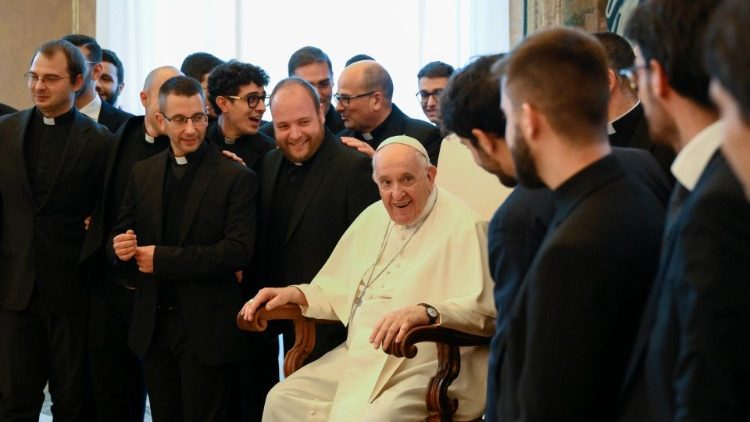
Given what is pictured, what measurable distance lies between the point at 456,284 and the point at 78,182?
6.73 feet

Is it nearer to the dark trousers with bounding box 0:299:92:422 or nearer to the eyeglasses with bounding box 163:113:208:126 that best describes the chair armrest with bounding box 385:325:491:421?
the eyeglasses with bounding box 163:113:208:126

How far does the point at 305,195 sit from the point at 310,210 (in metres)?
0.08

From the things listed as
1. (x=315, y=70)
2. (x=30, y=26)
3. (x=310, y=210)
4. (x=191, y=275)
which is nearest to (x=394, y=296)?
(x=310, y=210)

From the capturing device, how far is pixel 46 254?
5.10 metres

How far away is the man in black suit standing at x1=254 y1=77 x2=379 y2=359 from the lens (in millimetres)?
4848

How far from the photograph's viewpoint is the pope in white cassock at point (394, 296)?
13.0ft

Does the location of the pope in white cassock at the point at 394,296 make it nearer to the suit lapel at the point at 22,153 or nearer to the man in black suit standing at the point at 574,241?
the suit lapel at the point at 22,153

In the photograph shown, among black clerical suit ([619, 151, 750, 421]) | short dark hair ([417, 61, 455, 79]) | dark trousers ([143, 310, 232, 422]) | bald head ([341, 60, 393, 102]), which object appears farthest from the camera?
short dark hair ([417, 61, 455, 79])

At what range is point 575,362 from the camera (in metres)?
2.12

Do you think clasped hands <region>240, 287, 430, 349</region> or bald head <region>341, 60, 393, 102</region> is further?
bald head <region>341, 60, 393, 102</region>

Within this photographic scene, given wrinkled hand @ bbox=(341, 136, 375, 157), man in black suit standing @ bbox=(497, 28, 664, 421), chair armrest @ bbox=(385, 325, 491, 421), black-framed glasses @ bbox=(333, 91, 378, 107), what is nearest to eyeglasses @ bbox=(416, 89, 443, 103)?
black-framed glasses @ bbox=(333, 91, 378, 107)

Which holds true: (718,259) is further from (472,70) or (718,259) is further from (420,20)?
(420,20)

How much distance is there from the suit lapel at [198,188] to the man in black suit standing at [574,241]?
268 cm

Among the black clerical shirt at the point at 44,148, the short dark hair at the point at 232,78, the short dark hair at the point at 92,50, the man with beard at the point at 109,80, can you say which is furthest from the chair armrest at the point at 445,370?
the man with beard at the point at 109,80
